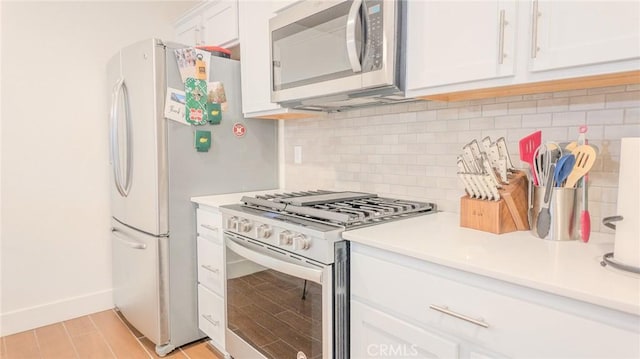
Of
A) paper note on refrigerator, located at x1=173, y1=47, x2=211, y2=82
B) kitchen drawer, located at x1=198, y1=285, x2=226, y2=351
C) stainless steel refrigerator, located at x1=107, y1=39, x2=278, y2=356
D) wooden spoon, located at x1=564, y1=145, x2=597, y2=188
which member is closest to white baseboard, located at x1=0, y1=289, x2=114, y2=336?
stainless steel refrigerator, located at x1=107, y1=39, x2=278, y2=356

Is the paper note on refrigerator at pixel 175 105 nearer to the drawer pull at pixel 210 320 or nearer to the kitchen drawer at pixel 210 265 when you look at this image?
the kitchen drawer at pixel 210 265

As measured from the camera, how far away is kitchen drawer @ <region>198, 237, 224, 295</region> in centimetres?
197

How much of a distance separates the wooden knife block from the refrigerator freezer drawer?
161 cm

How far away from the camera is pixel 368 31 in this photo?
1467 mm

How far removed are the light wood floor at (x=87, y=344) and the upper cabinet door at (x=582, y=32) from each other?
6.91 ft

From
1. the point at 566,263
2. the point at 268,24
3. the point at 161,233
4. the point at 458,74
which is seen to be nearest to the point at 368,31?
the point at 458,74

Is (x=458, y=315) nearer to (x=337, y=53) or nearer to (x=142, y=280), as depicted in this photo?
(x=337, y=53)

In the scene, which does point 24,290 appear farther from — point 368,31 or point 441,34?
point 441,34

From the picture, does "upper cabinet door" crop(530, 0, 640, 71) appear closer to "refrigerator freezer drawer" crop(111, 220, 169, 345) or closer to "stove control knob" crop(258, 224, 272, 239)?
"stove control knob" crop(258, 224, 272, 239)

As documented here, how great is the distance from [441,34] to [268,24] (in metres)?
1.04

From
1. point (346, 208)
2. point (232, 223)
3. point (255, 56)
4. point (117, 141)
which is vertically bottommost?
point (232, 223)

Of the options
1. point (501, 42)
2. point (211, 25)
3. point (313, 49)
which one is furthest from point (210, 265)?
point (501, 42)

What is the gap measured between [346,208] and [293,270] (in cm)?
34

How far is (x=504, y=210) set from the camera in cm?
131
